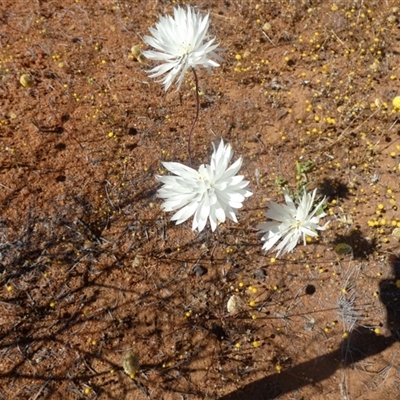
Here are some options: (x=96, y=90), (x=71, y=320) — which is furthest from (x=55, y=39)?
(x=71, y=320)

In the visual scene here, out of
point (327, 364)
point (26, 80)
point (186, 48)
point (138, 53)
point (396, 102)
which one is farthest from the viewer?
point (138, 53)

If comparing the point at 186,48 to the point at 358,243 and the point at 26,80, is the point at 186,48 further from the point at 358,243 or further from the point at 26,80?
the point at 358,243

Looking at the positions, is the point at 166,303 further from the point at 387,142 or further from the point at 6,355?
the point at 387,142

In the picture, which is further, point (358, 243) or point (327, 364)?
point (358, 243)

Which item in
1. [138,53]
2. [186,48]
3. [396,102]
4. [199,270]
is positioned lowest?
[199,270]

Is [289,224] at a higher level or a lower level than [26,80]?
lower

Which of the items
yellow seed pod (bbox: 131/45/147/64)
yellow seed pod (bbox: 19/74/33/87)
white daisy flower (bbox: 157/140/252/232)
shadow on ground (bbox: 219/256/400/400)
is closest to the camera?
white daisy flower (bbox: 157/140/252/232)

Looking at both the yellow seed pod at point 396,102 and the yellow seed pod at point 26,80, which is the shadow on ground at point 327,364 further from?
the yellow seed pod at point 26,80

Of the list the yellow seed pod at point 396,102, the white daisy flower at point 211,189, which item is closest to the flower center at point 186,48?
the white daisy flower at point 211,189

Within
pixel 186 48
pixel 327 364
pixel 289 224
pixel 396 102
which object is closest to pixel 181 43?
pixel 186 48

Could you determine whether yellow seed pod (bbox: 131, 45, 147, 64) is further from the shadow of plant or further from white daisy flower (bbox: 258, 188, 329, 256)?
the shadow of plant

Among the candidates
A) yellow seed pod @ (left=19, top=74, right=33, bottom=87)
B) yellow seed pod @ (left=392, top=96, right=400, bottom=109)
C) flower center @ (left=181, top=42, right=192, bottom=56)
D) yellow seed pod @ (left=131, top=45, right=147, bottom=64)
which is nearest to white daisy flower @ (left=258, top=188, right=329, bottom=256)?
flower center @ (left=181, top=42, right=192, bottom=56)
